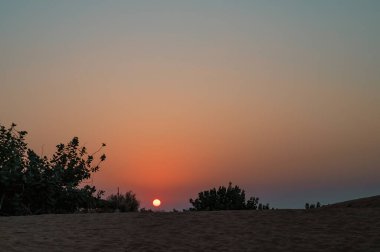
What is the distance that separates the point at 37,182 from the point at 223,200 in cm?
1238

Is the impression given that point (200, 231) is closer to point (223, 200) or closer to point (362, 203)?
point (362, 203)

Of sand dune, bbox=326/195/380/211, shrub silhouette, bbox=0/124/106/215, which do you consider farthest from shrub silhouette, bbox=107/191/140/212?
sand dune, bbox=326/195/380/211

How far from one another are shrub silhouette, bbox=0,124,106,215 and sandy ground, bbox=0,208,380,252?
382 inches

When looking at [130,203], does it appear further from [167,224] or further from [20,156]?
[167,224]

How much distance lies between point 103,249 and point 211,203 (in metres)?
21.6

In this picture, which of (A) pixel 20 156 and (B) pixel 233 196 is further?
(B) pixel 233 196

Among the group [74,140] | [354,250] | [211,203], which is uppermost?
[74,140]

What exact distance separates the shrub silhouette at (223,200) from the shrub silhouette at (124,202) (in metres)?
3.64

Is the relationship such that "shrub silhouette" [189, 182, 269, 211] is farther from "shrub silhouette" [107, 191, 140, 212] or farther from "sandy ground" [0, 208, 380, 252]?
"sandy ground" [0, 208, 380, 252]

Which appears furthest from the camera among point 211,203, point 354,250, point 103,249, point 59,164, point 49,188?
point 211,203

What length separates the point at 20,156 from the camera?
26.3 metres

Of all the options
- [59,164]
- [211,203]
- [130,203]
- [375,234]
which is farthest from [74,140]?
[375,234]

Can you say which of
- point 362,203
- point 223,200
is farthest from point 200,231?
point 223,200

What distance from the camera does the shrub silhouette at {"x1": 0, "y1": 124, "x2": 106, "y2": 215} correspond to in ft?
81.7
